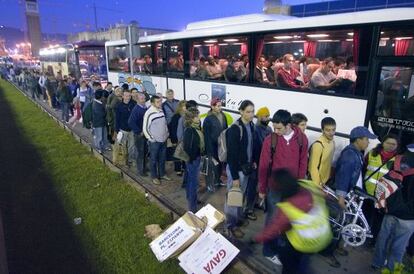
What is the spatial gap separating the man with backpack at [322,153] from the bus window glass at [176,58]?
18.7ft

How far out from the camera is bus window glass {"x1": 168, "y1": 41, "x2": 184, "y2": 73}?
918 cm

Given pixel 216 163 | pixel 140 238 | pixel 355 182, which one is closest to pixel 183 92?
pixel 216 163

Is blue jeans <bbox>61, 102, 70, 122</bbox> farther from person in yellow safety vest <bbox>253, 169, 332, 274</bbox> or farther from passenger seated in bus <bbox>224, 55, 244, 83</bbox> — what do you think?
person in yellow safety vest <bbox>253, 169, 332, 274</bbox>

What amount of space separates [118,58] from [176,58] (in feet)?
17.7

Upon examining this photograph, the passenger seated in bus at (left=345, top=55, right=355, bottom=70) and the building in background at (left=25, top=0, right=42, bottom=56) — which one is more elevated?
the building in background at (left=25, top=0, right=42, bottom=56)

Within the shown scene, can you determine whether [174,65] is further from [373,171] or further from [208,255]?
[208,255]

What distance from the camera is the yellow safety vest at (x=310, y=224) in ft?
9.35

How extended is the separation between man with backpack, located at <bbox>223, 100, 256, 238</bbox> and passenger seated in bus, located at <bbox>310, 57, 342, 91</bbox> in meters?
1.86

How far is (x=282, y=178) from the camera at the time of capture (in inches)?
111

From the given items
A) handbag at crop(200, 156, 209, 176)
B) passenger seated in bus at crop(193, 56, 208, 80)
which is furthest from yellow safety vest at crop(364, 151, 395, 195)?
passenger seated in bus at crop(193, 56, 208, 80)

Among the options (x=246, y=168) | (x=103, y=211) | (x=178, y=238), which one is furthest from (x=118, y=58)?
(x=178, y=238)

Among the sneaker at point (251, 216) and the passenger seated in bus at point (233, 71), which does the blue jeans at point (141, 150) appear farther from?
the sneaker at point (251, 216)

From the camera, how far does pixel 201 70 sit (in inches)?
334

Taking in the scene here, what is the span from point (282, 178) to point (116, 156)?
602 cm
